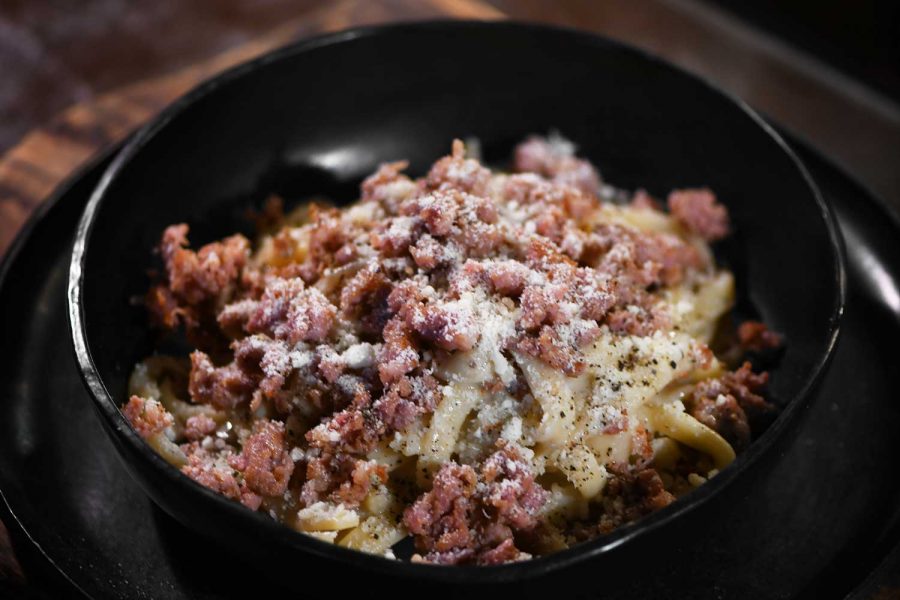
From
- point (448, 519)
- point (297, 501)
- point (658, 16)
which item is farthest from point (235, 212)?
point (658, 16)

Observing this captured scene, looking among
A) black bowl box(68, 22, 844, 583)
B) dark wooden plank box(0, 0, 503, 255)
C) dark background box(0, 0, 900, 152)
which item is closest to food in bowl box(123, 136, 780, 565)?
black bowl box(68, 22, 844, 583)

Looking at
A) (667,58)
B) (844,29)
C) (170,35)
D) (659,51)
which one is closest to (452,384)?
(667,58)

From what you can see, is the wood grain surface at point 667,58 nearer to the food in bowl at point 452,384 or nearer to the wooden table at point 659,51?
the wooden table at point 659,51

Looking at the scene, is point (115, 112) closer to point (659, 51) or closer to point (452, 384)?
point (452, 384)

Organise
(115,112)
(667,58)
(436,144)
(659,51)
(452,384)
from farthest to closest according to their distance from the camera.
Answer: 1. (659,51)
2. (667,58)
3. (115,112)
4. (436,144)
5. (452,384)

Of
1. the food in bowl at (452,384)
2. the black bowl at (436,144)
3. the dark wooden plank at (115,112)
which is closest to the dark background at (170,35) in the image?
the dark wooden plank at (115,112)

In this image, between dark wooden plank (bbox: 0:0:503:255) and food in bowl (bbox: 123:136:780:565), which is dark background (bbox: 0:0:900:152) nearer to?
dark wooden plank (bbox: 0:0:503:255)
